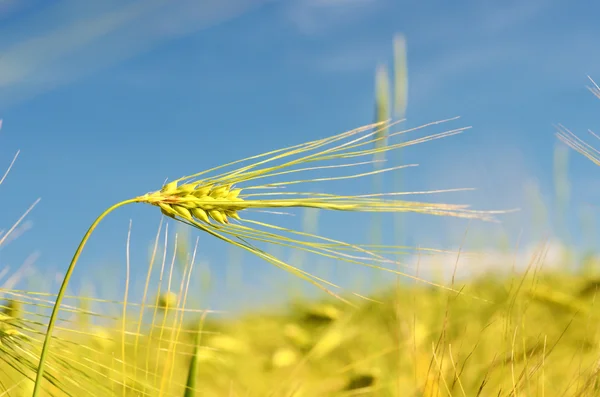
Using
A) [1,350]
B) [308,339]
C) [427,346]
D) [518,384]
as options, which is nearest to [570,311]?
[427,346]

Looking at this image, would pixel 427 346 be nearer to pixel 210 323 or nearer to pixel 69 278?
pixel 210 323

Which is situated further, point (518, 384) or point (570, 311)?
point (570, 311)

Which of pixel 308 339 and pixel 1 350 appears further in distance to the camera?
pixel 308 339

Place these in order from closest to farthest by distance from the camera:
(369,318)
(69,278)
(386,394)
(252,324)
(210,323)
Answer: (69,278), (386,394), (369,318), (252,324), (210,323)

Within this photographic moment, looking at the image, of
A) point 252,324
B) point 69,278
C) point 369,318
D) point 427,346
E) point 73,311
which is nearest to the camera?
point 69,278

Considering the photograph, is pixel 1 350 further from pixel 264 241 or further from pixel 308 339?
pixel 308 339

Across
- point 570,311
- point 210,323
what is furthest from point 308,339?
point 210,323

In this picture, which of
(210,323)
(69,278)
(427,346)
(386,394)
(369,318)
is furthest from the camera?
(210,323)

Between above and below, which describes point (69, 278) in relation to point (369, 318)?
above

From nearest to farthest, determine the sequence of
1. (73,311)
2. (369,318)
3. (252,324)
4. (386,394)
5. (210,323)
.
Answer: (73,311) → (386,394) → (369,318) → (252,324) → (210,323)

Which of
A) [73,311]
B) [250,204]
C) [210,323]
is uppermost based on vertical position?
[250,204]
